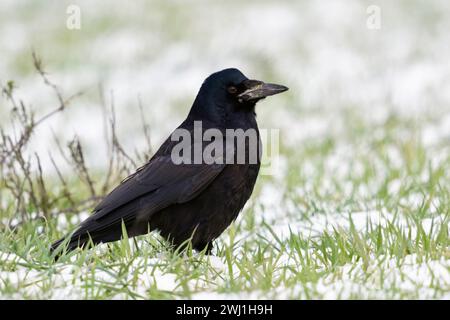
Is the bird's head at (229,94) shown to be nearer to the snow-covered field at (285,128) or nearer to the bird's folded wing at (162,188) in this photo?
the bird's folded wing at (162,188)

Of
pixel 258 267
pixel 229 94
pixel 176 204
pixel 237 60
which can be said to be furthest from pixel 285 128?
pixel 258 267

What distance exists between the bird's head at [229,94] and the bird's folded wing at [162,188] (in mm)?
430

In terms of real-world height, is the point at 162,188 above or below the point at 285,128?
above

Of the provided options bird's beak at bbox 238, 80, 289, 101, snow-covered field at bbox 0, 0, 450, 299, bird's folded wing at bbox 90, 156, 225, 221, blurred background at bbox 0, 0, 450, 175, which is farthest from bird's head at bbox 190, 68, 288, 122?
blurred background at bbox 0, 0, 450, 175

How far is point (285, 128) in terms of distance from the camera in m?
10.1

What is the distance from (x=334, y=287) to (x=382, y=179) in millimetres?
3648

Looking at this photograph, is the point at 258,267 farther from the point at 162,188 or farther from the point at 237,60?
the point at 237,60

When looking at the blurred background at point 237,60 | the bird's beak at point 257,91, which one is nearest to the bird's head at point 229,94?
the bird's beak at point 257,91

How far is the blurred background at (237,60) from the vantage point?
10.7m

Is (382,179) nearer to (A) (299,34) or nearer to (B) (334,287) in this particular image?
(B) (334,287)

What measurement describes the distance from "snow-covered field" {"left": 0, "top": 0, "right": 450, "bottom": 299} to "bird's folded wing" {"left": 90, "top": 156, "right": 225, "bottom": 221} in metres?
0.31

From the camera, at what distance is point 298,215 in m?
6.16

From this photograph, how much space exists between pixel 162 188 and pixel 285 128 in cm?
550

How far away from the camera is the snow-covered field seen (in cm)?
387
